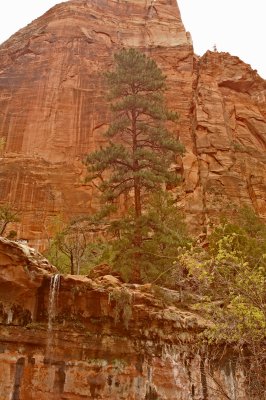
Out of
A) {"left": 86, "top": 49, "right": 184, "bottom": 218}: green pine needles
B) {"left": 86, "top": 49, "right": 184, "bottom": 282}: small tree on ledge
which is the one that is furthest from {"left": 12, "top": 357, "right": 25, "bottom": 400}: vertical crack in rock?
{"left": 86, "top": 49, "right": 184, "bottom": 218}: green pine needles

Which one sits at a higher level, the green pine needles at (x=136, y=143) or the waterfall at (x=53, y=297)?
the green pine needles at (x=136, y=143)

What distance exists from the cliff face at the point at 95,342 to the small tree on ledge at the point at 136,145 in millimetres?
3547

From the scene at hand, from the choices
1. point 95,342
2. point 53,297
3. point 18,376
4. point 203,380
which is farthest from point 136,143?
point 18,376

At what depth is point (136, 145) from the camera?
66.1 feet

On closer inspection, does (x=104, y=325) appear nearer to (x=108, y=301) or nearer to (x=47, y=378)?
(x=108, y=301)

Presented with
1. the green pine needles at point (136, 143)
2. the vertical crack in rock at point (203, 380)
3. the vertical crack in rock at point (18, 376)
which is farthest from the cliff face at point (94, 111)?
the vertical crack in rock at point (18, 376)

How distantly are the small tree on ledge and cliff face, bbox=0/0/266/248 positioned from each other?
18441 mm

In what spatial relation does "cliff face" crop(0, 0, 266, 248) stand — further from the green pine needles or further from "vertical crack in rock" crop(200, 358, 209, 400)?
"vertical crack in rock" crop(200, 358, 209, 400)

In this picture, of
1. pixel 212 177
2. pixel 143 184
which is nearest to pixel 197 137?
pixel 212 177

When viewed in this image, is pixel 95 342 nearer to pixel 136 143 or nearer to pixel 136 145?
pixel 136 145

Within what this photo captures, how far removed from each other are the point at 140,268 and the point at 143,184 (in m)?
3.72

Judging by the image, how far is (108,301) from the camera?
14.7 metres

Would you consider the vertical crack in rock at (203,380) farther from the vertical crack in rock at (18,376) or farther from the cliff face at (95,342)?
the vertical crack in rock at (18,376)

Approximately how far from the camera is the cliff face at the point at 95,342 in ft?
44.3
